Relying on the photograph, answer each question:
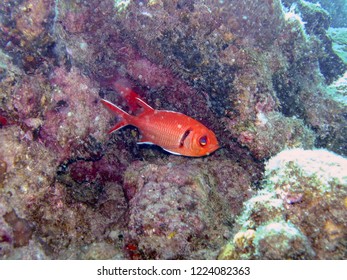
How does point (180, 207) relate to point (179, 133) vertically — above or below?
below

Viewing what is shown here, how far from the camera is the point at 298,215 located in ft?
9.37

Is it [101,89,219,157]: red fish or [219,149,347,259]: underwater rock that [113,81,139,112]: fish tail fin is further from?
[219,149,347,259]: underwater rock

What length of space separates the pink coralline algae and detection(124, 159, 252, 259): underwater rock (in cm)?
2

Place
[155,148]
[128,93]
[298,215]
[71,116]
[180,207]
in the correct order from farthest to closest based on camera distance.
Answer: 1. [155,148]
2. [128,93]
3. [71,116]
4. [180,207]
5. [298,215]

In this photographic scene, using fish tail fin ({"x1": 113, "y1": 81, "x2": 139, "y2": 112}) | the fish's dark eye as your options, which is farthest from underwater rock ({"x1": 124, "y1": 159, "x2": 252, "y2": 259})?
fish tail fin ({"x1": 113, "y1": 81, "x2": 139, "y2": 112})

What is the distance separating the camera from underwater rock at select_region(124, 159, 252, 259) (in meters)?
3.12

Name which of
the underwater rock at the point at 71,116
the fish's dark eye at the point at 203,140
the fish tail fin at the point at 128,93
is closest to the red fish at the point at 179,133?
the fish's dark eye at the point at 203,140

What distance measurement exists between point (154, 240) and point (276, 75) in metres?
3.71

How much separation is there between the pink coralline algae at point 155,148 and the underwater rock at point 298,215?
0.02 m

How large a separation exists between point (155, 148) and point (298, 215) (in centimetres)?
256

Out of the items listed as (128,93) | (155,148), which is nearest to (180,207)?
(155,148)

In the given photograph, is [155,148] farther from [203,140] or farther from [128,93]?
[203,140]

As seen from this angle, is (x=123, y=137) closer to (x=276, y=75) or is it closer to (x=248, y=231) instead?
(x=248, y=231)

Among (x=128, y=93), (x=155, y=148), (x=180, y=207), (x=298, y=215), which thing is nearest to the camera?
(x=298, y=215)
